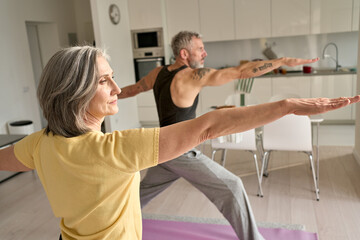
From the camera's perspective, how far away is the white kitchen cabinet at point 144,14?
20.1 ft

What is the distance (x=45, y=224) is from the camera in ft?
9.96

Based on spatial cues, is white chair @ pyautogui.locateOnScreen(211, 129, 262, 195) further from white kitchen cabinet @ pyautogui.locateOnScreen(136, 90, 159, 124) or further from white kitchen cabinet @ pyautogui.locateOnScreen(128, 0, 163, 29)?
white kitchen cabinet @ pyautogui.locateOnScreen(128, 0, 163, 29)

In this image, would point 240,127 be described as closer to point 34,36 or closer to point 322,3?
point 322,3

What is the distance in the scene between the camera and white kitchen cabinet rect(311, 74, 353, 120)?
220 inches

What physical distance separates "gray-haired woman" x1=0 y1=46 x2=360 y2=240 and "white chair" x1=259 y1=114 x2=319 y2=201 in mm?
2160

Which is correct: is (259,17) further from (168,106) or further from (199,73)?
(168,106)

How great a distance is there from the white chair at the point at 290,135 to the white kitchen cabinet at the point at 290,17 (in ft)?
10.4

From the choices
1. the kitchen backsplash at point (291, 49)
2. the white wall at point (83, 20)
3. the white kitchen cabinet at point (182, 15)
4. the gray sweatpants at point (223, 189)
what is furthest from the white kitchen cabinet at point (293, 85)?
the gray sweatpants at point (223, 189)

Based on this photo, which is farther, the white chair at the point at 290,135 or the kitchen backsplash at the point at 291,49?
the kitchen backsplash at the point at 291,49

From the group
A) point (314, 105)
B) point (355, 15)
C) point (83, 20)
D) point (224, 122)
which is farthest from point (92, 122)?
point (83, 20)

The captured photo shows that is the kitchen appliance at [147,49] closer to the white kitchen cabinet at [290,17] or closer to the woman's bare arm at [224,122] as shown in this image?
the white kitchen cabinet at [290,17]

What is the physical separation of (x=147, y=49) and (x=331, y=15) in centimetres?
321

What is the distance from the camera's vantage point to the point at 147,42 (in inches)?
249

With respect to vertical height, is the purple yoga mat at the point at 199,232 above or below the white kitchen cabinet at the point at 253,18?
below
